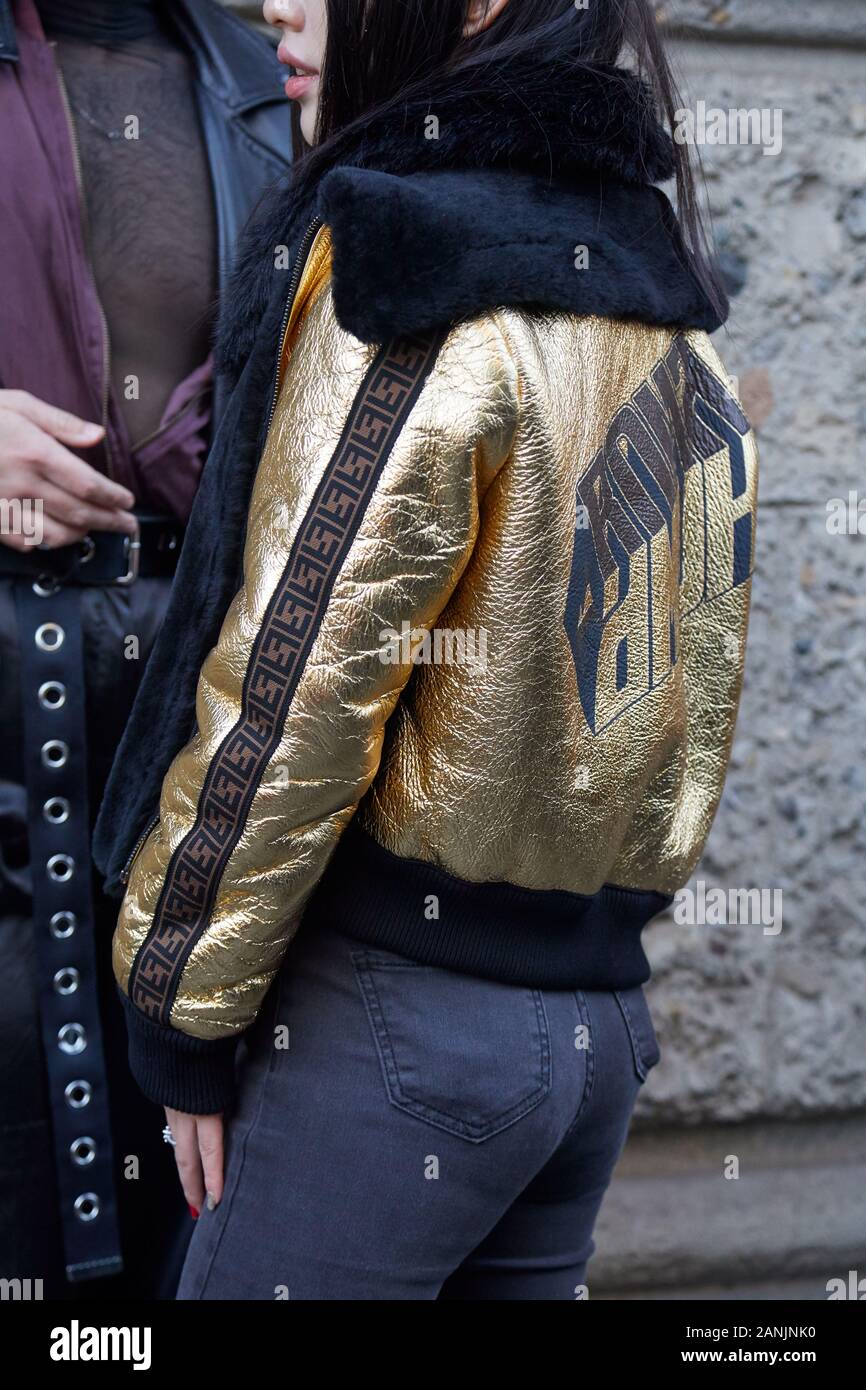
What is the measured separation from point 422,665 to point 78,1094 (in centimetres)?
85

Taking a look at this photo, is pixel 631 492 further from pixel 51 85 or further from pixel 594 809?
pixel 51 85

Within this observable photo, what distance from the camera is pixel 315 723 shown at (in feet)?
3.46

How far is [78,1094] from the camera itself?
5.47ft

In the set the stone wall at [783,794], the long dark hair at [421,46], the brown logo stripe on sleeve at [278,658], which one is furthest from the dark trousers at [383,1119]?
the stone wall at [783,794]

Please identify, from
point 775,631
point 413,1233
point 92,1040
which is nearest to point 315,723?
point 413,1233

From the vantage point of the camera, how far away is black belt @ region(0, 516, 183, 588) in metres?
1.60

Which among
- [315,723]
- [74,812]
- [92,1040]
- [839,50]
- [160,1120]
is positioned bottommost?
[160,1120]

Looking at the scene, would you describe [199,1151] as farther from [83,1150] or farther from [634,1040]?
[83,1150]

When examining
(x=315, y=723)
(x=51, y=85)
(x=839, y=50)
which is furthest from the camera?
(x=839, y=50)

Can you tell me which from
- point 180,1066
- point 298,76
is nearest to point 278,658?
point 180,1066

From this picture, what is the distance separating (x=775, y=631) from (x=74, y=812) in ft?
4.02

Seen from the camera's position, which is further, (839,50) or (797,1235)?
(797,1235)

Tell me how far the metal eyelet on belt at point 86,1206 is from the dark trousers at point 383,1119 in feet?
1.65

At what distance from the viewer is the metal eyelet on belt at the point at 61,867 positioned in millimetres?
1642
